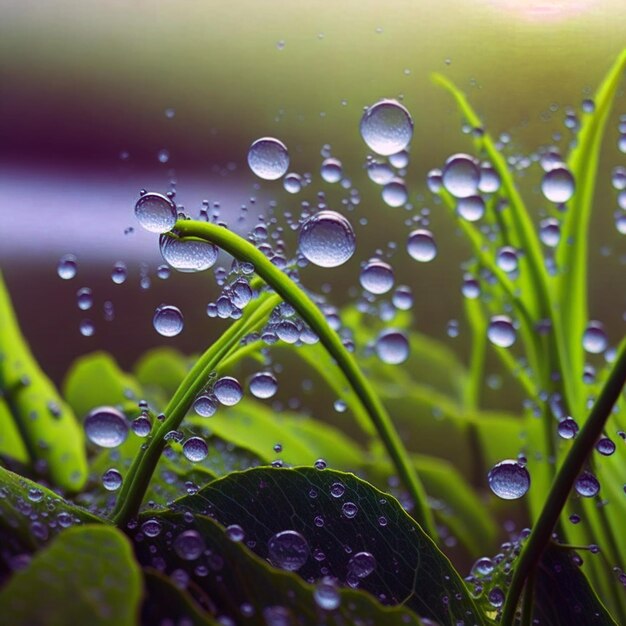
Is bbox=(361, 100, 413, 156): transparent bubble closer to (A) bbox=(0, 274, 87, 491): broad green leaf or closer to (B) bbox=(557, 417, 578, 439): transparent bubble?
(B) bbox=(557, 417, 578, 439): transparent bubble

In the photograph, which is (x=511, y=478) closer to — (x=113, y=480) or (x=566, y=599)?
(x=566, y=599)

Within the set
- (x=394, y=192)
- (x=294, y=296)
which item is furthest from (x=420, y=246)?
(x=294, y=296)

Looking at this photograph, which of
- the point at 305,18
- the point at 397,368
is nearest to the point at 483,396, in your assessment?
the point at 397,368

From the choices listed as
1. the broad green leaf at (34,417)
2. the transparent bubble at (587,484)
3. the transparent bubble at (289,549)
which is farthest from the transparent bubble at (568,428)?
the broad green leaf at (34,417)

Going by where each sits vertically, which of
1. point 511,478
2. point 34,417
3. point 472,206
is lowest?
point 34,417

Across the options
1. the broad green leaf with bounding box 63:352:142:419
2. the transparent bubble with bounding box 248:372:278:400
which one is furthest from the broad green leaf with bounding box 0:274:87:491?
the transparent bubble with bounding box 248:372:278:400

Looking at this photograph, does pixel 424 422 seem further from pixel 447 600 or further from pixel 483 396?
pixel 447 600
